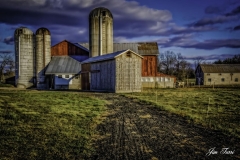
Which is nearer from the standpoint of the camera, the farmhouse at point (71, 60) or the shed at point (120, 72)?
the shed at point (120, 72)

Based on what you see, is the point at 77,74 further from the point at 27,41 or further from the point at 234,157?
the point at 234,157

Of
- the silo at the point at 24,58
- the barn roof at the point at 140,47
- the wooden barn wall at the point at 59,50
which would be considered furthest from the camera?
the wooden barn wall at the point at 59,50

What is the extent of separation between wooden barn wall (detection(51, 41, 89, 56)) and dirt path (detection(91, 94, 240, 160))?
98.7 ft

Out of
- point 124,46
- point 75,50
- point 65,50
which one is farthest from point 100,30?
point 65,50

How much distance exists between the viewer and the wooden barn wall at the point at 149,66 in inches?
1441

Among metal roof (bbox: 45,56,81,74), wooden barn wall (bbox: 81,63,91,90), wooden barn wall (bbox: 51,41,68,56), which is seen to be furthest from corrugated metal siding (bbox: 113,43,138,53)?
wooden barn wall (bbox: 81,63,91,90)

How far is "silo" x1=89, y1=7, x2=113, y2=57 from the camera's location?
1252 inches

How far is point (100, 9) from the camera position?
106 ft

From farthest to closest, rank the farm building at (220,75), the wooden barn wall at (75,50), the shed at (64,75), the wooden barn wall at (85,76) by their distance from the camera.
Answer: the farm building at (220,75) → the wooden barn wall at (75,50) → the shed at (64,75) → the wooden barn wall at (85,76)

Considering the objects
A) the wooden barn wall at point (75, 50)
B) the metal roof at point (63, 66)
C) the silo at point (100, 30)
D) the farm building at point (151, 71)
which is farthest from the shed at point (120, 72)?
the wooden barn wall at point (75, 50)

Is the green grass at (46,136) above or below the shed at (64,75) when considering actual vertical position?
below

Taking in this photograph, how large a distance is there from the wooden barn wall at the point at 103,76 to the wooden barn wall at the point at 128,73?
695mm

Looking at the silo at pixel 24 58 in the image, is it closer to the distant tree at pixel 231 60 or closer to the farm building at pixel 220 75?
the farm building at pixel 220 75
